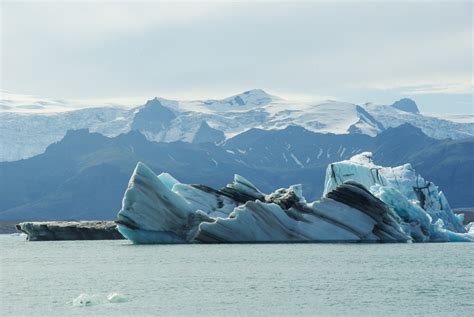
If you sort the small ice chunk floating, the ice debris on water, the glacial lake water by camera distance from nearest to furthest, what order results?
the glacial lake water
the ice debris on water
the small ice chunk floating

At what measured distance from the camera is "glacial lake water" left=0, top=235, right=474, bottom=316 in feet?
125

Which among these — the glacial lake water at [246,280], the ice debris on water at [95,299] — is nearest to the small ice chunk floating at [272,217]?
the glacial lake water at [246,280]

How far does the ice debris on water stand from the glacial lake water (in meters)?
0.07

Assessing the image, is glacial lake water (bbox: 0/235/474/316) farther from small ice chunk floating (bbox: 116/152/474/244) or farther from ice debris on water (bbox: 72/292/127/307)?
small ice chunk floating (bbox: 116/152/474/244)

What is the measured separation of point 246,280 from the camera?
48312mm

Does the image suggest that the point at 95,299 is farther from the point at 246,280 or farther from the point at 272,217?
the point at 272,217

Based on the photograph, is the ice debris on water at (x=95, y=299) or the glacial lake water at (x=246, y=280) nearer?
the glacial lake water at (x=246, y=280)

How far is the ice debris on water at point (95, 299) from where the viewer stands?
38281mm

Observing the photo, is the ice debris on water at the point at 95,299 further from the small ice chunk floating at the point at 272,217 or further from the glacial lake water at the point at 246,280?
the small ice chunk floating at the point at 272,217

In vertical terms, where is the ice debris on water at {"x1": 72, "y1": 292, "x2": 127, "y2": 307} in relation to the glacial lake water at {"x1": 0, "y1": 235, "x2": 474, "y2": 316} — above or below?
above

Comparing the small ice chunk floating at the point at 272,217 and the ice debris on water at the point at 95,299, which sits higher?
the ice debris on water at the point at 95,299

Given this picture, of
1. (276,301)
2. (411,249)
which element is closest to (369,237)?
(411,249)

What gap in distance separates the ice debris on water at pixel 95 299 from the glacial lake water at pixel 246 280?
0.07 meters

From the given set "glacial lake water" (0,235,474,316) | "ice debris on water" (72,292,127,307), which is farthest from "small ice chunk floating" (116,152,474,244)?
"ice debris on water" (72,292,127,307)
